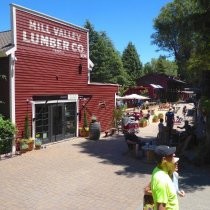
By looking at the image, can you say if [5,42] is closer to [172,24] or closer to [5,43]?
[5,43]

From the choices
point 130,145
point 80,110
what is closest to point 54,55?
point 80,110

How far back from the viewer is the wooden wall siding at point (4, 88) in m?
18.4

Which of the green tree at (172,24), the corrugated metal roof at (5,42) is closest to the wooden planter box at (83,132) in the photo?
the corrugated metal roof at (5,42)

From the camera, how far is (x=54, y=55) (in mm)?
21188

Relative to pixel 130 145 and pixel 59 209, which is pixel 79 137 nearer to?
pixel 130 145

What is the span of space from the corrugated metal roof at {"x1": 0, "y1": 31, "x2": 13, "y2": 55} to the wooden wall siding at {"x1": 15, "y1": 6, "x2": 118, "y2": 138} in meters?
0.56

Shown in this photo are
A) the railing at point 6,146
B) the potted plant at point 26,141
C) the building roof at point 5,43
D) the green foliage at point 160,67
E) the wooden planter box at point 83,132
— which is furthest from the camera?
the green foliage at point 160,67

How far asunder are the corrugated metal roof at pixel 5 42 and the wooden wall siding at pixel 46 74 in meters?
0.56

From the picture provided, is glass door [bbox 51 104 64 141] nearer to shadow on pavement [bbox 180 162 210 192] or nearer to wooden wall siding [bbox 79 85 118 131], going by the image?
wooden wall siding [bbox 79 85 118 131]

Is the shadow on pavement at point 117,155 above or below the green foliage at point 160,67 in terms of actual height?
below

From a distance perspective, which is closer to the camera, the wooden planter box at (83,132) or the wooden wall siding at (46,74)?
the wooden wall siding at (46,74)

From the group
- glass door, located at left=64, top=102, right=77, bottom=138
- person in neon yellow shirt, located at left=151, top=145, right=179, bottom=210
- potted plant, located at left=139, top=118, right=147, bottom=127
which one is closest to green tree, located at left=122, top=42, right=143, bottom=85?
potted plant, located at left=139, top=118, right=147, bottom=127

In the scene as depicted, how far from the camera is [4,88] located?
18469mm

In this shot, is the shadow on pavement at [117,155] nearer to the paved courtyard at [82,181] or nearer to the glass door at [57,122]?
the paved courtyard at [82,181]
